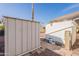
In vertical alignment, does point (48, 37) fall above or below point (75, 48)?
Result: above

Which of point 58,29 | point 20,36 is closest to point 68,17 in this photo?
point 58,29

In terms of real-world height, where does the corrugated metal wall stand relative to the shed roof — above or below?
below

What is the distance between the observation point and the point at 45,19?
7.06ft

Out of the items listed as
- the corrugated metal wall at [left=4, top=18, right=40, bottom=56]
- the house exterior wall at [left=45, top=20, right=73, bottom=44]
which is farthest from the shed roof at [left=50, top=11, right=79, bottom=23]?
the corrugated metal wall at [left=4, top=18, right=40, bottom=56]

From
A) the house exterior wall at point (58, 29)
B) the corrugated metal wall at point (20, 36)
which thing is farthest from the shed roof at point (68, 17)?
the corrugated metal wall at point (20, 36)

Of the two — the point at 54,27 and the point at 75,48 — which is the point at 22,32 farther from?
the point at 75,48

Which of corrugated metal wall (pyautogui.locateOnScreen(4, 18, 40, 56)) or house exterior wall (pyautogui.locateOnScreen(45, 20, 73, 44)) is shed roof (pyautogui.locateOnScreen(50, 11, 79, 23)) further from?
corrugated metal wall (pyautogui.locateOnScreen(4, 18, 40, 56))

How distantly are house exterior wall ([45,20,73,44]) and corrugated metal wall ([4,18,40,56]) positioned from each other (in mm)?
153

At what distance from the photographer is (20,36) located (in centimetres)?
209

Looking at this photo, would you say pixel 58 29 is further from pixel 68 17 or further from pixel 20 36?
pixel 20 36

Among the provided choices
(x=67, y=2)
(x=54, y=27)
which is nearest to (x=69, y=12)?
(x=67, y=2)

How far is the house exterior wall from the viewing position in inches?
83.5

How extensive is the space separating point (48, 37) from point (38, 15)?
0.34 meters

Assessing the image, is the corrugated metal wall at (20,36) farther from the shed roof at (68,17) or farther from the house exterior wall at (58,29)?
the shed roof at (68,17)
